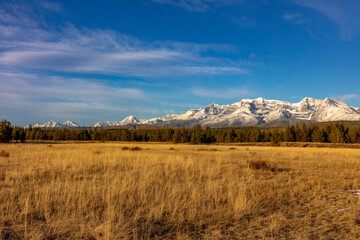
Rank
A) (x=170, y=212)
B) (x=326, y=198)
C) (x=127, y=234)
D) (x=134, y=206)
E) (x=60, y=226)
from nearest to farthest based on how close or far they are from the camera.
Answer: (x=127, y=234) → (x=60, y=226) → (x=170, y=212) → (x=134, y=206) → (x=326, y=198)

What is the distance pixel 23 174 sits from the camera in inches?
394

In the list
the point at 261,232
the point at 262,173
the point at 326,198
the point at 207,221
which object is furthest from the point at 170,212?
the point at 262,173

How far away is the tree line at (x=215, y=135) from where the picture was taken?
8258 cm

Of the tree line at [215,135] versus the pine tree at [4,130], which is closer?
the pine tree at [4,130]

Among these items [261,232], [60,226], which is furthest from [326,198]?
[60,226]

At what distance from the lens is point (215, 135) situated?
383 ft

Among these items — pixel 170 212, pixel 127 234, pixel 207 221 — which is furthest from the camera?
pixel 170 212

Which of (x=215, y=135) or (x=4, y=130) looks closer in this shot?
(x=4, y=130)

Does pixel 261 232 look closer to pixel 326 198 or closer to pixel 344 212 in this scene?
pixel 344 212

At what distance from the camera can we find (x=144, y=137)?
133125 millimetres

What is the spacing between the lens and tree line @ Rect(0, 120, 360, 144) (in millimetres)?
82581

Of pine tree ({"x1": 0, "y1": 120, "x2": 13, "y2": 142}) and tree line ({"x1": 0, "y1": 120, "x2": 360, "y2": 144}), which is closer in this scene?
pine tree ({"x1": 0, "y1": 120, "x2": 13, "y2": 142})

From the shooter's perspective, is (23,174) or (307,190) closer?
(307,190)

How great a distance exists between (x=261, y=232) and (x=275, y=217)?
108 cm
